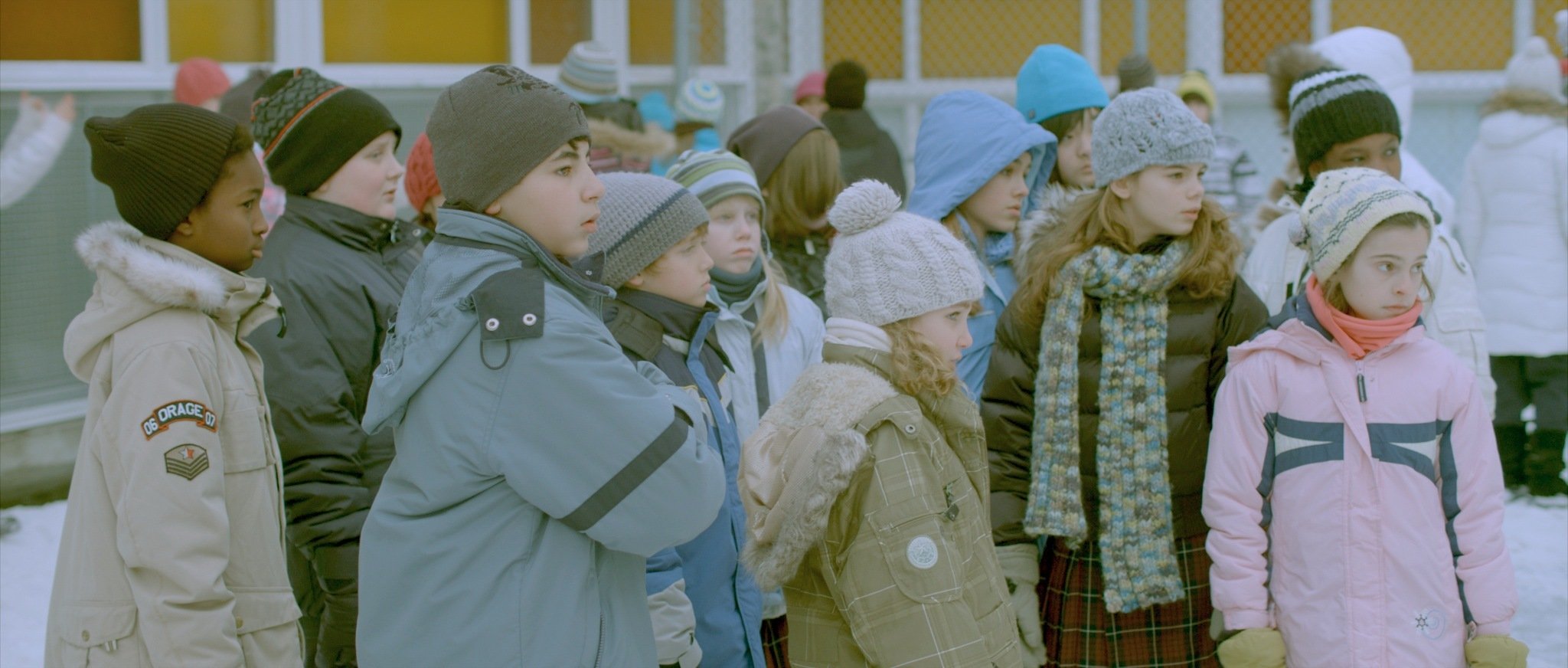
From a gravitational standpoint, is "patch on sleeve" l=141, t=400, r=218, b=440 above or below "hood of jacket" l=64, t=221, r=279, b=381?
below

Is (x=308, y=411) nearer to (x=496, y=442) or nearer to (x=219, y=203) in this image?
(x=219, y=203)

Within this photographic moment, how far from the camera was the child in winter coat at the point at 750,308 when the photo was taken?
3346 millimetres

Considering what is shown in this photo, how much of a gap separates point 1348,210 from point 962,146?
1.29 m

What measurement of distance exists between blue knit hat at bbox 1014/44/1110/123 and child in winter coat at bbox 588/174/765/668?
1.98 meters

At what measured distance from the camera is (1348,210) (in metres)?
3.05

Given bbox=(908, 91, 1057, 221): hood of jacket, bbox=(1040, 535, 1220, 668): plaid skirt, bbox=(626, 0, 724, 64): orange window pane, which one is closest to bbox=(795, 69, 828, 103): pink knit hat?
bbox=(626, 0, 724, 64): orange window pane

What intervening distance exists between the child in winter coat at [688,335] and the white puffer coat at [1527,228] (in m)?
5.06

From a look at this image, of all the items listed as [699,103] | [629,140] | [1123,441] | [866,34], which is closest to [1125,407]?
[1123,441]

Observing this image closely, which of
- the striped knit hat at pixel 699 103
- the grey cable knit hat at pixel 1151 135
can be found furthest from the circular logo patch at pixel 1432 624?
the striped knit hat at pixel 699 103

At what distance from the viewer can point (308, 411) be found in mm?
3180

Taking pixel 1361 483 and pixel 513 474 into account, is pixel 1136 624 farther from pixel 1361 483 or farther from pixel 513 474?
pixel 513 474

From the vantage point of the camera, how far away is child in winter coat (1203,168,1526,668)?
2.89 m

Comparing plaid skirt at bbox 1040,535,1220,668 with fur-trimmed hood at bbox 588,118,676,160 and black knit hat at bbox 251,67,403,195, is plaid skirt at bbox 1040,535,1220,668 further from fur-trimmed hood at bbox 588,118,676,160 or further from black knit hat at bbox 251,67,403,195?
fur-trimmed hood at bbox 588,118,676,160

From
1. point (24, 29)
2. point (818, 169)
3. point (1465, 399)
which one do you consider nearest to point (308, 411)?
point (818, 169)
